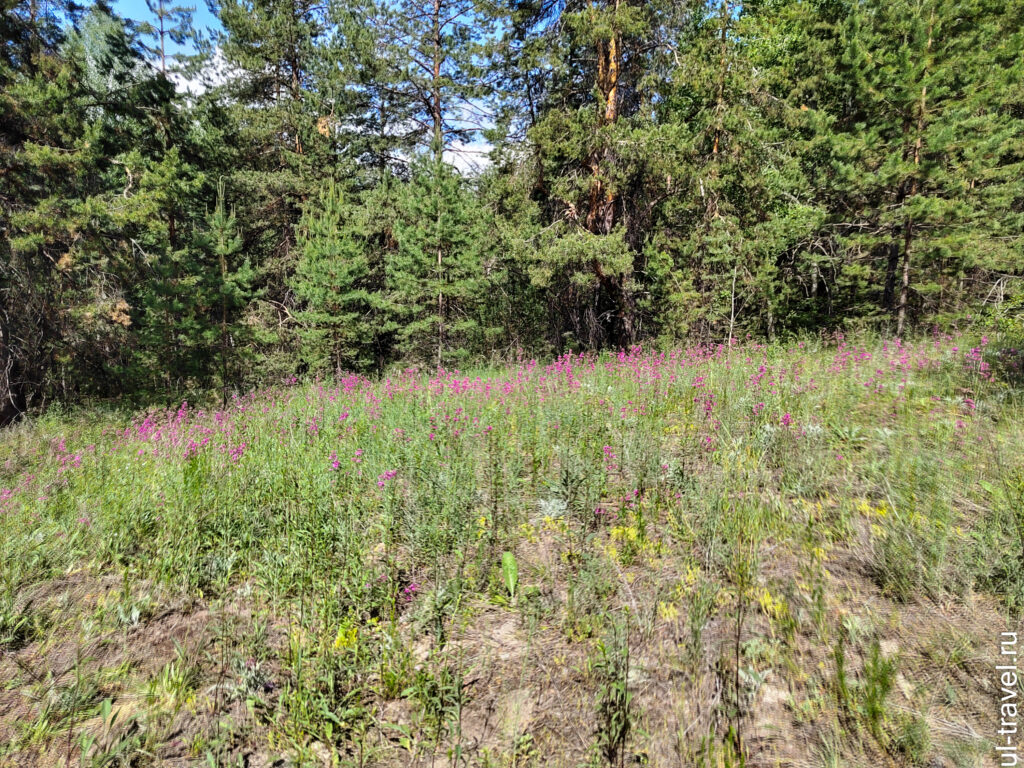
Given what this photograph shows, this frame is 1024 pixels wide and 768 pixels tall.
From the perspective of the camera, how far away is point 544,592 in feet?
8.72

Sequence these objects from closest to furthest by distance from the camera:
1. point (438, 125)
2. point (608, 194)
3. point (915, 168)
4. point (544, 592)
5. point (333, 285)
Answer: point (544, 592)
point (915, 168)
point (608, 194)
point (333, 285)
point (438, 125)

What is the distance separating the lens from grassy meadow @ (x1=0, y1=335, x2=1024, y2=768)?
6.04 ft

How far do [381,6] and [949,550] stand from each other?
62.8 feet

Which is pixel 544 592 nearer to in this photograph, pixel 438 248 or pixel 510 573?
pixel 510 573

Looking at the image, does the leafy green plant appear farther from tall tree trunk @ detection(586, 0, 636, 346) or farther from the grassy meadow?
tall tree trunk @ detection(586, 0, 636, 346)

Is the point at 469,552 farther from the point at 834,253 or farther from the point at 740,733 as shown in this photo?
the point at 834,253

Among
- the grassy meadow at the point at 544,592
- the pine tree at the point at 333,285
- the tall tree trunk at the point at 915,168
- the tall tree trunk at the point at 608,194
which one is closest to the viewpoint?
the grassy meadow at the point at 544,592

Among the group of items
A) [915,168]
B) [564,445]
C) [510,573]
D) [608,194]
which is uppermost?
[608,194]

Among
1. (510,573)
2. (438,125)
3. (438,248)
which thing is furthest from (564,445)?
(438,125)

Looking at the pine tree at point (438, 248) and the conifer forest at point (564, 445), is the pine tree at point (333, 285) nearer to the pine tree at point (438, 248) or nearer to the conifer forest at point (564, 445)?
the conifer forest at point (564, 445)

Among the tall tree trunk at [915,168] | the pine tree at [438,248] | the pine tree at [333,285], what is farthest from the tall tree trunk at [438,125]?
the tall tree trunk at [915,168]

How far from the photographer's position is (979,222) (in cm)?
1017

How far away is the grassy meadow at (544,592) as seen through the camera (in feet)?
6.04

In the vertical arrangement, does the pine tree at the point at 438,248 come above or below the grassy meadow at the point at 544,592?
above
